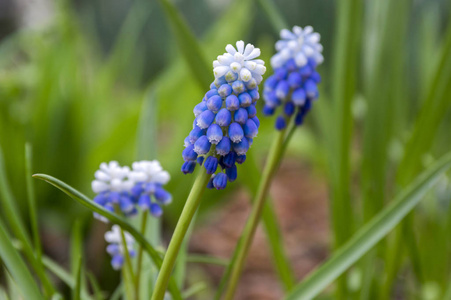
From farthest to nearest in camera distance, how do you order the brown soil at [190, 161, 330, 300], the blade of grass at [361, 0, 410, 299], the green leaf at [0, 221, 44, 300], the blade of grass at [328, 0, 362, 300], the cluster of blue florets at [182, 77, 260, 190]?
1. the brown soil at [190, 161, 330, 300]
2. the blade of grass at [361, 0, 410, 299]
3. the blade of grass at [328, 0, 362, 300]
4. the green leaf at [0, 221, 44, 300]
5. the cluster of blue florets at [182, 77, 260, 190]

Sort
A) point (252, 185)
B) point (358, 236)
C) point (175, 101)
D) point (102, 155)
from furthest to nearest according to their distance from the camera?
point (175, 101), point (102, 155), point (252, 185), point (358, 236)

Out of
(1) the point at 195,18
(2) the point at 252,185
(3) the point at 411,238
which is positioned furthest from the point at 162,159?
(1) the point at 195,18

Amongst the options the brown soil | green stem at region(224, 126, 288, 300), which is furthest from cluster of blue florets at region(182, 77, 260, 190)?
the brown soil

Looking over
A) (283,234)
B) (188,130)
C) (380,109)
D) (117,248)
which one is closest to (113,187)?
(117,248)

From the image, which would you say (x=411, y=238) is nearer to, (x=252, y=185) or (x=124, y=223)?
(x=252, y=185)

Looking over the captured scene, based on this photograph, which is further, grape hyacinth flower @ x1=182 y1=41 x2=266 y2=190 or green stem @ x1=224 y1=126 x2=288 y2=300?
green stem @ x1=224 y1=126 x2=288 y2=300

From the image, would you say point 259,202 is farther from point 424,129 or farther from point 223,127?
point 424,129

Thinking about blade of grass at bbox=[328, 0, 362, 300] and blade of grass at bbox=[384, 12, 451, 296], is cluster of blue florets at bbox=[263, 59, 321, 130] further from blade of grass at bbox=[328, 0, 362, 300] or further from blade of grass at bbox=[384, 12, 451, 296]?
blade of grass at bbox=[384, 12, 451, 296]
